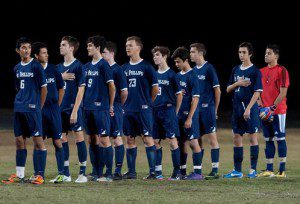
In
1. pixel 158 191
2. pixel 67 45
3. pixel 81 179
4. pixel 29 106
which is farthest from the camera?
pixel 67 45

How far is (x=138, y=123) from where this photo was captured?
396 inches

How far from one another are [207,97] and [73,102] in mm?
1869

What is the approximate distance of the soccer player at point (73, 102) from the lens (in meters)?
9.53

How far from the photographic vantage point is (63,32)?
26312mm

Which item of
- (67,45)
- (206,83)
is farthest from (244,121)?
(67,45)

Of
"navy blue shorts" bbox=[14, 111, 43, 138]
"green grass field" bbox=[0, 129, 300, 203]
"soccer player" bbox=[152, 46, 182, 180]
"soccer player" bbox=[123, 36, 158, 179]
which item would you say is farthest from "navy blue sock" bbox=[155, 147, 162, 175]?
"navy blue shorts" bbox=[14, 111, 43, 138]

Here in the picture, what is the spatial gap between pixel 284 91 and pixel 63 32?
53.7 feet

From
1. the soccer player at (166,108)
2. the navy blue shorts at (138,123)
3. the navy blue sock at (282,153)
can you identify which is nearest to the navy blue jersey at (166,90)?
the soccer player at (166,108)

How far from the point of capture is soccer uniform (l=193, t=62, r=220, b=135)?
10.6m

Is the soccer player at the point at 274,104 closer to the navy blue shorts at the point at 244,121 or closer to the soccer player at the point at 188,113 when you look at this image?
the navy blue shorts at the point at 244,121

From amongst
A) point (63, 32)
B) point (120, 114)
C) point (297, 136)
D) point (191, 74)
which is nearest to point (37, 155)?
point (120, 114)

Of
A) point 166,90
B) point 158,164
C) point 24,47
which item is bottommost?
point 158,164

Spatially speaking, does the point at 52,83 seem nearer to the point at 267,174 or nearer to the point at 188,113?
the point at 188,113

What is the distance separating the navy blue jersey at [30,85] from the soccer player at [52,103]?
35cm
